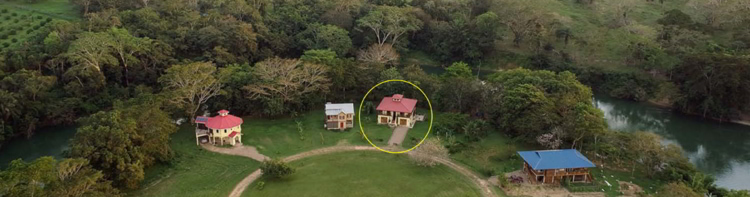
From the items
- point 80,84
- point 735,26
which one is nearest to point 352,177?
point 80,84

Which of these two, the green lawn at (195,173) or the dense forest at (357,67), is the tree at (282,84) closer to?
the dense forest at (357,67)

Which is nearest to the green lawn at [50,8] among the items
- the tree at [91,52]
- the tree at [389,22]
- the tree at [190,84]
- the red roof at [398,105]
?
A: the tree at [91,52]

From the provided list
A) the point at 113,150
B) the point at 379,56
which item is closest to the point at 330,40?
the point at 379,56

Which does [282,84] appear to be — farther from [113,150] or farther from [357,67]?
[113,150]

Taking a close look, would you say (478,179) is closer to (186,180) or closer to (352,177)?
(352,177)

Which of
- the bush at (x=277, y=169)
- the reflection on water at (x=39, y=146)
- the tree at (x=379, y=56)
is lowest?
the reflection on water at (x=39, y=146)

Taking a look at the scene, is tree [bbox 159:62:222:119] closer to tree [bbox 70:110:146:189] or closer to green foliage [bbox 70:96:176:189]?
green foliage [bbox 70:96:176:189]
